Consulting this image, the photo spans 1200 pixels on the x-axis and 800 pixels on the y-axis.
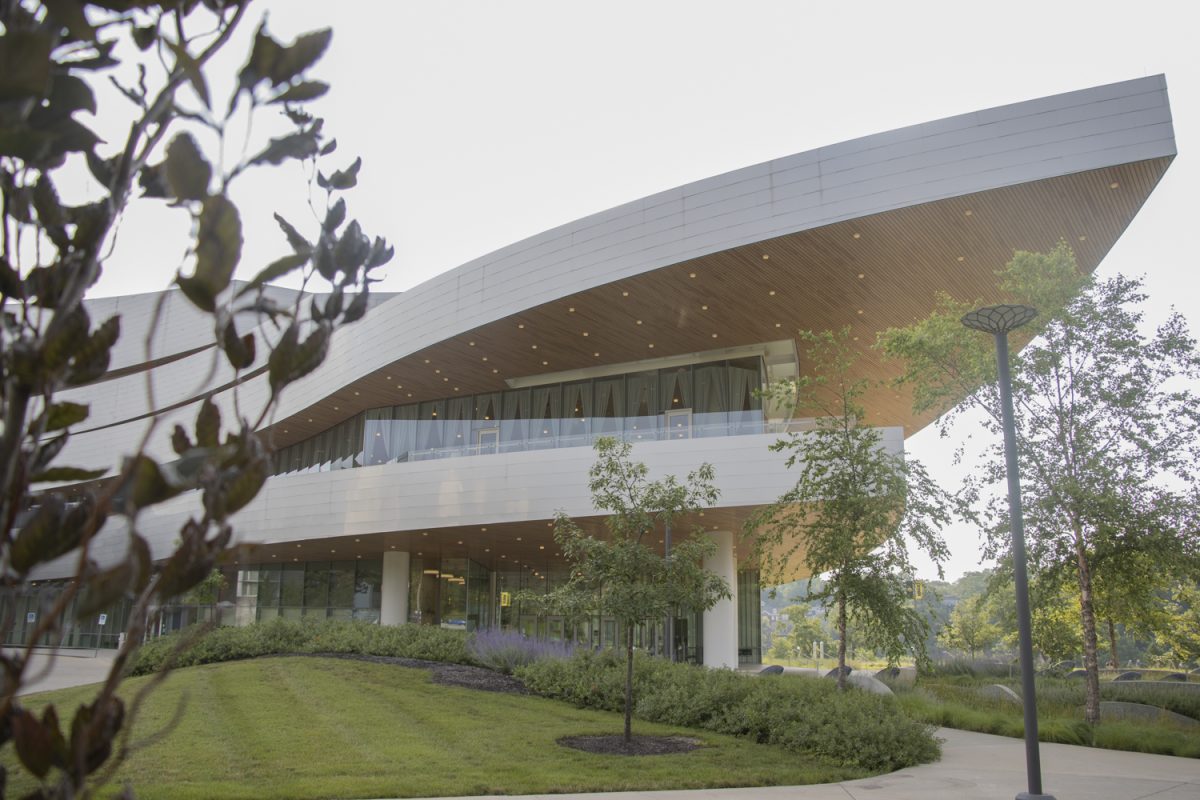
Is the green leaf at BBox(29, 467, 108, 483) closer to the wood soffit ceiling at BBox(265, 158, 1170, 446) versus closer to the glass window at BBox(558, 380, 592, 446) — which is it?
the wood soffit ceiling at BBox(265, 158, 1170, 446)

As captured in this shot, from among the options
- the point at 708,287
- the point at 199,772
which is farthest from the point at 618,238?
the point at 199,772

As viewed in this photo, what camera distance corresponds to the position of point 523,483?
97.2ft

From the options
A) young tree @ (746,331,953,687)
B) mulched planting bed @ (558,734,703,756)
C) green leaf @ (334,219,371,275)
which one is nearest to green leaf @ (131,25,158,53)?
green leaf @ (334,219,371,275)

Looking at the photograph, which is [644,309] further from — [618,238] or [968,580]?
[968,580]

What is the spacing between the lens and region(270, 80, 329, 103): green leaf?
1918 millimetres

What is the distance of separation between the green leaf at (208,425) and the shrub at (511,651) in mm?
19291

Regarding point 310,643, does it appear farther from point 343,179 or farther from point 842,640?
point 343,179

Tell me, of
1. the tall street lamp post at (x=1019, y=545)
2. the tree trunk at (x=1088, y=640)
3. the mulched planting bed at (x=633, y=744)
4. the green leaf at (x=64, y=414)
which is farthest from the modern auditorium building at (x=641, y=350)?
the green leaf at (x=64, y=414)

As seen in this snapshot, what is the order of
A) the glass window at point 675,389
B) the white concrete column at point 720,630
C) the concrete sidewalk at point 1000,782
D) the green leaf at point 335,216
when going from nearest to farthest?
the green leaf at point 335,216 → the concrete sidewalk at point 1000,782 → the white concrete column at point 720,630 → the glass window at point 675,389

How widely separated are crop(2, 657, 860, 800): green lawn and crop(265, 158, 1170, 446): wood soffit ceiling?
38.9 ft

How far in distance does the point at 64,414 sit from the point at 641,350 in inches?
1144

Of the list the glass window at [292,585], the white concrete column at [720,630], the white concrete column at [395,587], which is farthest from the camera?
the glass window at [292,585]

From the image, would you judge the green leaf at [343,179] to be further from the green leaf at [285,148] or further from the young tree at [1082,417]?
the young tree at [1082,417]

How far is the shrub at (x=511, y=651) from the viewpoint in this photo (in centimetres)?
2130
